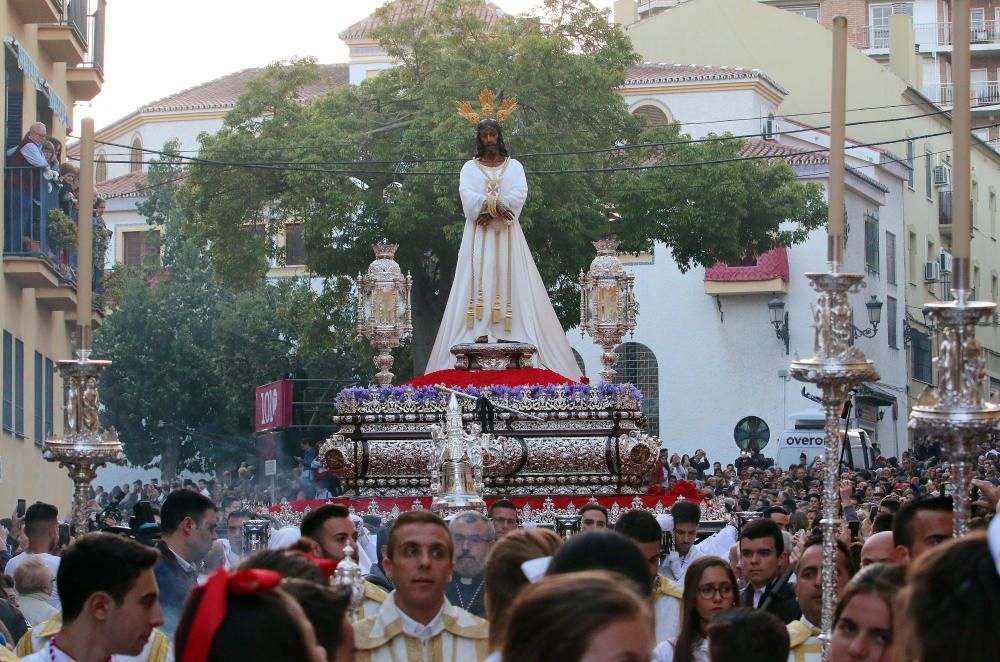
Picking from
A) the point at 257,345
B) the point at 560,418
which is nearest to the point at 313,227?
the point at 560,418

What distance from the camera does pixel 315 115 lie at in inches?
1235

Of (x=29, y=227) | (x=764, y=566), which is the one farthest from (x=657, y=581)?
(x=29, y=227)

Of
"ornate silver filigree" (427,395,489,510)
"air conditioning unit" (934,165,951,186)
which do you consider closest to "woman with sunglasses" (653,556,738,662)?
"ornate silver filigree" (427,395,489,510)

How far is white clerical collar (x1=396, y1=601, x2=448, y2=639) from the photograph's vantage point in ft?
20.8

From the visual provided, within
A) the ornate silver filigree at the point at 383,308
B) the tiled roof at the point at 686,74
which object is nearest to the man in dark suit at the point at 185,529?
the ornate silver filigree at the point at 383,308

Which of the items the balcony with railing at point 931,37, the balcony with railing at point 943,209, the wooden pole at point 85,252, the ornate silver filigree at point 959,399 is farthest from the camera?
the balcony with railing at point 931,37

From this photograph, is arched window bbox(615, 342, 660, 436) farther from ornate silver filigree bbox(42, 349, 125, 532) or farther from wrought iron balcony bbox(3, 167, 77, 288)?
→ ornate silver filigree bbox(42, 349, 125, 532)

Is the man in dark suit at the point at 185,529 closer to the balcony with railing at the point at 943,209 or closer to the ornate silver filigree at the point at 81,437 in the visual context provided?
the ornate silver filigree at the point at 81,437

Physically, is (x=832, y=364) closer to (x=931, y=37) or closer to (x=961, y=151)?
(x=961, y=151)

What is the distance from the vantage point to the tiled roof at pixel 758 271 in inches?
1877

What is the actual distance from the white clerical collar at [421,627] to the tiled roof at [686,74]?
4315 centimetres

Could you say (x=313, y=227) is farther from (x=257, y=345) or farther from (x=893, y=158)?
(x=893, y=158)

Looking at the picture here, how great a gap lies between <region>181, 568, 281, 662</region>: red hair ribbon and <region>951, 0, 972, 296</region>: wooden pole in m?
3.25

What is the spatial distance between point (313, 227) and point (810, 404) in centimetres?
1980
